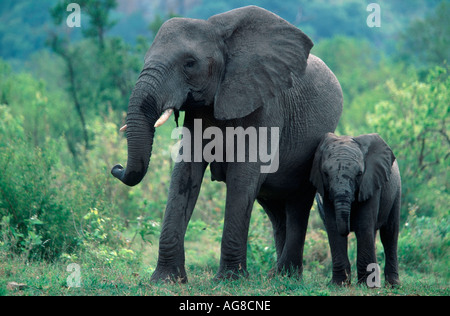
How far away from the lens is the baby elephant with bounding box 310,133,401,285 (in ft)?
21.8

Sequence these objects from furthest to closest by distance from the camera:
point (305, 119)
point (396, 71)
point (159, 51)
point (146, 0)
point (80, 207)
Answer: point (146, 0) → point (396, 71) → point (80, 207) → point (305, 119) → point (159, 51)

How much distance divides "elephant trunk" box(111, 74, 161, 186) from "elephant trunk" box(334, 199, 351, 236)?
5.81 ft

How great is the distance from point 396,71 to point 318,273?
25351 mm

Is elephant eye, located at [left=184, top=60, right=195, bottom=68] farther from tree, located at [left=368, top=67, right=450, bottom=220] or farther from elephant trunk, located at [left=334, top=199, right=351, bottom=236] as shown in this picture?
tree, located at [left=368, top=67, right=450, bottom=220]

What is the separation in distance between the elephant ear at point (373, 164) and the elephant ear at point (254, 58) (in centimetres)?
96

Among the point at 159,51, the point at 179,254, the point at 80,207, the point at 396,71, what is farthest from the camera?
the point at 396,71

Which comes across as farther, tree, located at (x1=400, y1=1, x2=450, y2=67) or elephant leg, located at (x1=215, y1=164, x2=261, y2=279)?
tree, located at (x1=400, y1=1, x2=450, y2=67)

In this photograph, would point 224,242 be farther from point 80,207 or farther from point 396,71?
point 396,71

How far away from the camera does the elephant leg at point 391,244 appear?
7.57 meters

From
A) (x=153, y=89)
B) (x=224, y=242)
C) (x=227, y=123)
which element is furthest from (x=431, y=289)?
(x=153, y=89)

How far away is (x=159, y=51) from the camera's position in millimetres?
6211

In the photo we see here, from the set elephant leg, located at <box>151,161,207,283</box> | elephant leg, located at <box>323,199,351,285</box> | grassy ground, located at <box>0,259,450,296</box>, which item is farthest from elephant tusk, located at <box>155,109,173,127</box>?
elephant leg, located at <box>323,199,351,285</box>

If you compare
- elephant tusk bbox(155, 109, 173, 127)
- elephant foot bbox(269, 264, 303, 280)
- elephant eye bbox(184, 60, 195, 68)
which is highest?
elephant eye bbox(184, 60, 195, 68)
